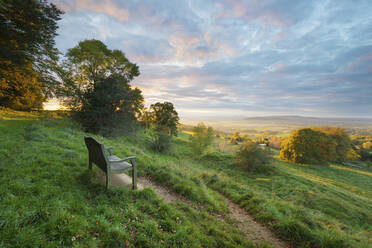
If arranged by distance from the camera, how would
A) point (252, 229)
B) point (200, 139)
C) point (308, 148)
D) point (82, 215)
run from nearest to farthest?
point (82, 215), point (252, 229), point (200, 139), point (308, 148)

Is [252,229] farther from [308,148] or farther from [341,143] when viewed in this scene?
[341,143]

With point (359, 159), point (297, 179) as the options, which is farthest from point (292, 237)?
point (359, 159)

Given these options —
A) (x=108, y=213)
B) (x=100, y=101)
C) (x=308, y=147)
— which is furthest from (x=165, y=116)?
(x=108, y=213)

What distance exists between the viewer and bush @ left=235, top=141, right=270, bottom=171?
19516 millimetres

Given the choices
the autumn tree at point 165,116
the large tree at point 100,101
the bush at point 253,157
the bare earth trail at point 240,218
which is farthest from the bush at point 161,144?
the bare earth trail at point 240,218

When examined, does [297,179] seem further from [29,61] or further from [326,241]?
[29,61]

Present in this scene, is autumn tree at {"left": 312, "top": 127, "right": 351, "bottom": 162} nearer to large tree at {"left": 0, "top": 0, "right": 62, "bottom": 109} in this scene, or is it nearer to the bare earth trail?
the bare earth trail

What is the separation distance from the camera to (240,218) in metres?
5.35

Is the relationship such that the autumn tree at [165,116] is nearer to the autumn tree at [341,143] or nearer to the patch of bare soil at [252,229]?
the patch of bare soil at [252,229]

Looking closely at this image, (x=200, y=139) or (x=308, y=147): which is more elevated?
(x=200, y=139)

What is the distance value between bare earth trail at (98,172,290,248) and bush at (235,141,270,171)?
581 inches

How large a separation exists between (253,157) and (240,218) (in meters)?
16.1

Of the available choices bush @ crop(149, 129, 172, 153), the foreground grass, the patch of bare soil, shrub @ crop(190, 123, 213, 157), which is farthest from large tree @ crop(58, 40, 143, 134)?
the patch of bare soil

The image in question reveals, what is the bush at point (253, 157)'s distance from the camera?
19.5 meters
